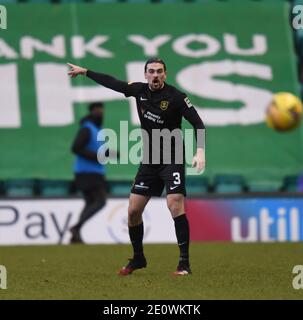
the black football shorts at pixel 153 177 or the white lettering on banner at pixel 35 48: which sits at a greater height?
the white lettering on banner at pixel 35 48

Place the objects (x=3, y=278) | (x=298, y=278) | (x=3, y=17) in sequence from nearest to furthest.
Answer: (x=298, y=278) → (x=3, y=278) → (x=3, y=17)

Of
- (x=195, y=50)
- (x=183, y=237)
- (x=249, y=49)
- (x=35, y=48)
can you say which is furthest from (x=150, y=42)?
(x=183, y=237)

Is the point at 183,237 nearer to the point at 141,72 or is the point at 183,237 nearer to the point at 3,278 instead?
the point at 3,278

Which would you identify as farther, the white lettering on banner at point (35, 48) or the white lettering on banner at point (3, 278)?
the white lettering on banner at point (35, 48)

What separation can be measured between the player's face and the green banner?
7339 millimetres

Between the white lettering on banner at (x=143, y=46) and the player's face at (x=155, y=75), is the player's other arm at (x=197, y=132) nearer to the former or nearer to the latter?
the player's face at (x=155, y=75)

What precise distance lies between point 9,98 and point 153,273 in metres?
7.65

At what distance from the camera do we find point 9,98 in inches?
683

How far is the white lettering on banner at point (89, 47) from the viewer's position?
17.6 m

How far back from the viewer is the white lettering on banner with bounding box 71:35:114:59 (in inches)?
695

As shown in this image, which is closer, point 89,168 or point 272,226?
point 89,168

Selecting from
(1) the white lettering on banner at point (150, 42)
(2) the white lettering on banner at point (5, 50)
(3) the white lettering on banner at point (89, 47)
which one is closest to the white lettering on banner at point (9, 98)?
(2) the white lettering on banner at point (5, 50)

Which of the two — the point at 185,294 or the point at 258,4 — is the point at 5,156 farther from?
the point at 185,294

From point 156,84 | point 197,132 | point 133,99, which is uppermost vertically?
point 133,99
